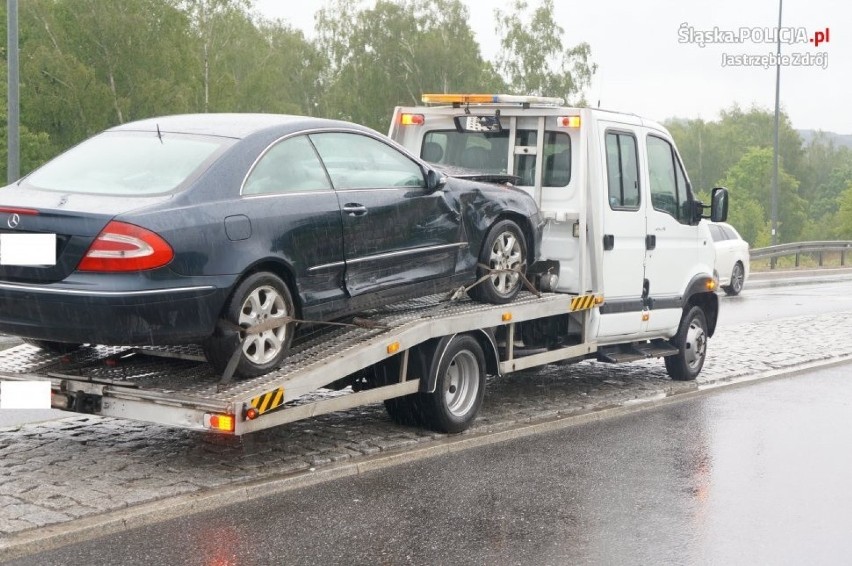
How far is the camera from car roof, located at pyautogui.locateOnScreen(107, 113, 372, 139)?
23.3 ft

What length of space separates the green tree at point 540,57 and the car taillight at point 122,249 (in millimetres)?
67198

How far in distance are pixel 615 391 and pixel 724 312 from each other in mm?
9528

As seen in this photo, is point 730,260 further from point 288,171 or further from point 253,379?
point 253,379

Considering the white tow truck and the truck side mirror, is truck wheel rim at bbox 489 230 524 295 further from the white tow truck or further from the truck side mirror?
the truck side mirror

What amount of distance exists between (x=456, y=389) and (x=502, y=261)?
1.14m

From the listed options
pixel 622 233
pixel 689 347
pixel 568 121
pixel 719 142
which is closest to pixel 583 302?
pixel 622 233

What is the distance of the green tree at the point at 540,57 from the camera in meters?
72.5

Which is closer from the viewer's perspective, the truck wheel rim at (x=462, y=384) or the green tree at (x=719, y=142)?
the truck wheel rim at (x=462, y=384)

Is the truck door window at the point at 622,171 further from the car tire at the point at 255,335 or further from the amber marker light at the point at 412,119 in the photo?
the car tire at the point at 255,335

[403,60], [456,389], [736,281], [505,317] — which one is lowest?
[736,281]

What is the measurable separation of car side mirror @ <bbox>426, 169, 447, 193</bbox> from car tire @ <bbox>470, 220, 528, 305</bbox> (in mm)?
729

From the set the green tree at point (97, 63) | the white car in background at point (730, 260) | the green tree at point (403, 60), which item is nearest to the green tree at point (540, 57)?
the green tree at point (403, 60)

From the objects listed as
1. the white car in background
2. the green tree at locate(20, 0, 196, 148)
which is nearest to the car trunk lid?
the white car in background

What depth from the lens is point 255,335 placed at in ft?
21.6
